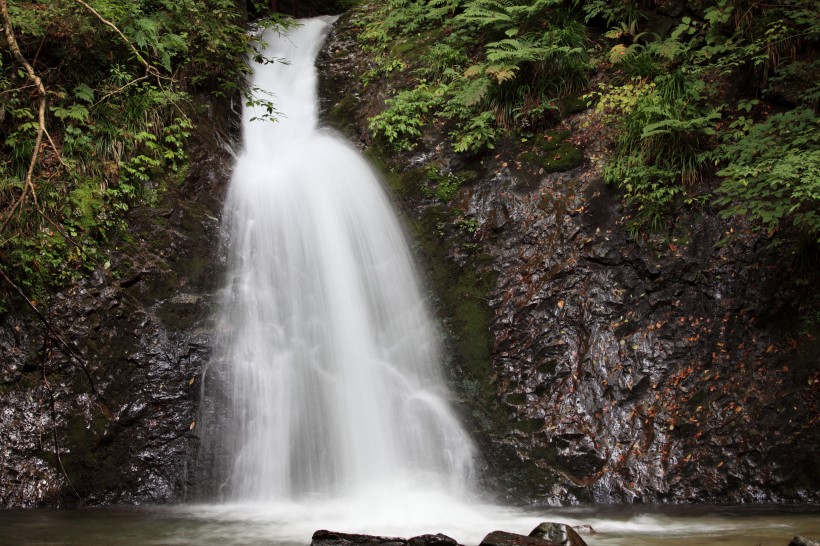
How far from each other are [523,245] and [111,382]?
5095 mm

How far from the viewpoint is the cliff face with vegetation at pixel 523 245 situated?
5676 mm

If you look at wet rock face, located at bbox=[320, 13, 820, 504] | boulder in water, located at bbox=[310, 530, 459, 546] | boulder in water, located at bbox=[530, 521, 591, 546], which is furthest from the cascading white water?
boulder in water, located at bbox=[530, 521, 591, 546]

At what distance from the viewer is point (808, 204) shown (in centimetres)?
553

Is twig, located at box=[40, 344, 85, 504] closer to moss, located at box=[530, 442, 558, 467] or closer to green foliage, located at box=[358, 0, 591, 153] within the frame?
moss, located at box=[530, 442, 558, 467]

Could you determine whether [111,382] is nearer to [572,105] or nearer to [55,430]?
[55,430]

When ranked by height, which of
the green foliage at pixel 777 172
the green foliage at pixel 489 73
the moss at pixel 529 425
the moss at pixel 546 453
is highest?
the green foliage at pixel 489 73

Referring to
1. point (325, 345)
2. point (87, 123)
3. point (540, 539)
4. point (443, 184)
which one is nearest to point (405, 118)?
point (443, 184)

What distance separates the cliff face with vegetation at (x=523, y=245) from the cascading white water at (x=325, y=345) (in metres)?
0.39

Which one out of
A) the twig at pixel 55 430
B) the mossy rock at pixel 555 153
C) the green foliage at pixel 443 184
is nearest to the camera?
the twig at pixel 55 430

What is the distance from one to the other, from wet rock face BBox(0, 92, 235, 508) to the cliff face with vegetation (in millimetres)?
23

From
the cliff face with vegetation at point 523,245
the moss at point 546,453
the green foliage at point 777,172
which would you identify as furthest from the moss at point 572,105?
the moss at point 546,453

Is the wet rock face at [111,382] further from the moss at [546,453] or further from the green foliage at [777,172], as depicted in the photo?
the green foliage at [777,172]

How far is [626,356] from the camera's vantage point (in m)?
6.20

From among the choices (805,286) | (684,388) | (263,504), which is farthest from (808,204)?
(263,504)
